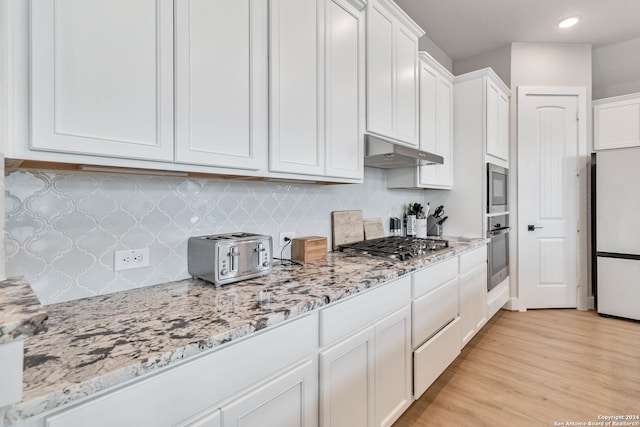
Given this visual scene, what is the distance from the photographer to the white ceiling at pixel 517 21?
2.93 m

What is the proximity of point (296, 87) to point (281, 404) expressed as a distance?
1.32 meters

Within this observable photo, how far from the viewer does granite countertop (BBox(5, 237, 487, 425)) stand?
2.08 feet

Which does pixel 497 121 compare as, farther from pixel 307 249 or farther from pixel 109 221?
pixel 109 221

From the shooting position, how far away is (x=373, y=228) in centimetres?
254

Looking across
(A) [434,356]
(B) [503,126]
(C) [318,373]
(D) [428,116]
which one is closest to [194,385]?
(C) [318,373]

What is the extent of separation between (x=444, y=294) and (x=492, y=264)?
49.6 inches

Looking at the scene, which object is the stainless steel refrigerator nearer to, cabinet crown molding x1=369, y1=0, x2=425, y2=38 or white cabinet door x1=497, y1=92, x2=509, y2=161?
white cabinet door x1=497, y1=92, x2=509, y2=161

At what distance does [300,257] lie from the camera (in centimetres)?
179

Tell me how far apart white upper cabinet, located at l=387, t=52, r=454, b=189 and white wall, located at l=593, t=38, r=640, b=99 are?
7.37 ft

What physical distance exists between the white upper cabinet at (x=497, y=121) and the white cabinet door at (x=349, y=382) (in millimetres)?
2593

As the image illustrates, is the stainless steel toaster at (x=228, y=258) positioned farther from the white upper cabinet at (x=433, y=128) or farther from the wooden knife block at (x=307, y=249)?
the white upper cabinet at (x=433, y=128)

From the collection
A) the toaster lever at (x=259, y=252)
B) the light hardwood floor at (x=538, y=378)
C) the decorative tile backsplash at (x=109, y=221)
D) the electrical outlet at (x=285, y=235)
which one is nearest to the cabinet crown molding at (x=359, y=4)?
the decorative tile backsplash at (x=109, y=221)

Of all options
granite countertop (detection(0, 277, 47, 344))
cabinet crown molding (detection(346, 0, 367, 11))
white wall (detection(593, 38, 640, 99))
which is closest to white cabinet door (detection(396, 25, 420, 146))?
cabinet crown molding (detection(346, 0, 367, 11))

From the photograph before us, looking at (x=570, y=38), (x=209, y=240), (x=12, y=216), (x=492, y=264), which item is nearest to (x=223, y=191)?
(x=209, y=240)
